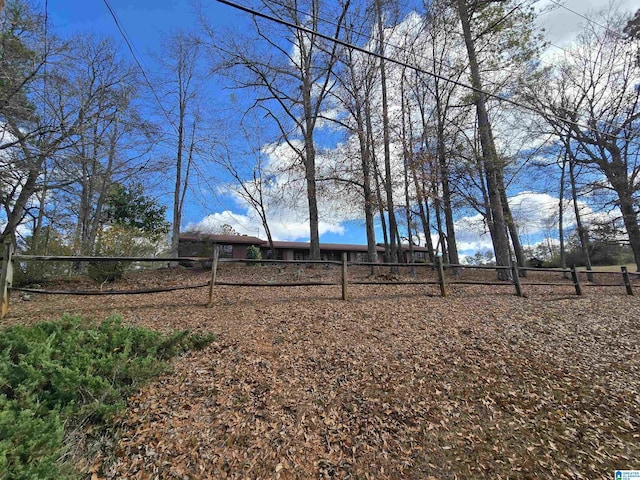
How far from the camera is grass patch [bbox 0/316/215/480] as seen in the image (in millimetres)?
1833

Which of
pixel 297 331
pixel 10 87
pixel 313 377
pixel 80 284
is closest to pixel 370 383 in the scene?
pixel 313 377

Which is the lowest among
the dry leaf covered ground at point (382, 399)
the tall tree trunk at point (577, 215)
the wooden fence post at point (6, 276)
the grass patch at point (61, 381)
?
the dry leaf covered ground at point (382, 399)

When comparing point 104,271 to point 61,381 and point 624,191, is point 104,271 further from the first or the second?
point 624,191

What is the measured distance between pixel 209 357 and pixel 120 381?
98 cm

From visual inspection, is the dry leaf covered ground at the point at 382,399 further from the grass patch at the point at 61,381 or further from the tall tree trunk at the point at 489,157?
the tall tree trunk at the point at 489,157

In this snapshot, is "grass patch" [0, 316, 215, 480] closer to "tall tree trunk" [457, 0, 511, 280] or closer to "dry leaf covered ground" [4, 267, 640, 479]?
"dry leaf covered ground" [4, 267, 640, 479]

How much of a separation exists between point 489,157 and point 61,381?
1322cm

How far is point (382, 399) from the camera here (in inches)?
120

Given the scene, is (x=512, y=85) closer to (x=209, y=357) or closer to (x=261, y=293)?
(x=261, y=293)

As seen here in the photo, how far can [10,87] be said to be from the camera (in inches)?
301

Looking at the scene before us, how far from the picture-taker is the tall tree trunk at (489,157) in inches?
421

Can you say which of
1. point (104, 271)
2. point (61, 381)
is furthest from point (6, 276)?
point (61, 381)

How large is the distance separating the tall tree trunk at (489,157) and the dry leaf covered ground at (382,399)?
17.7ft

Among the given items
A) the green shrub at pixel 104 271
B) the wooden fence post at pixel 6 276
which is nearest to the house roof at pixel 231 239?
the green shrub at pixel 104 271
